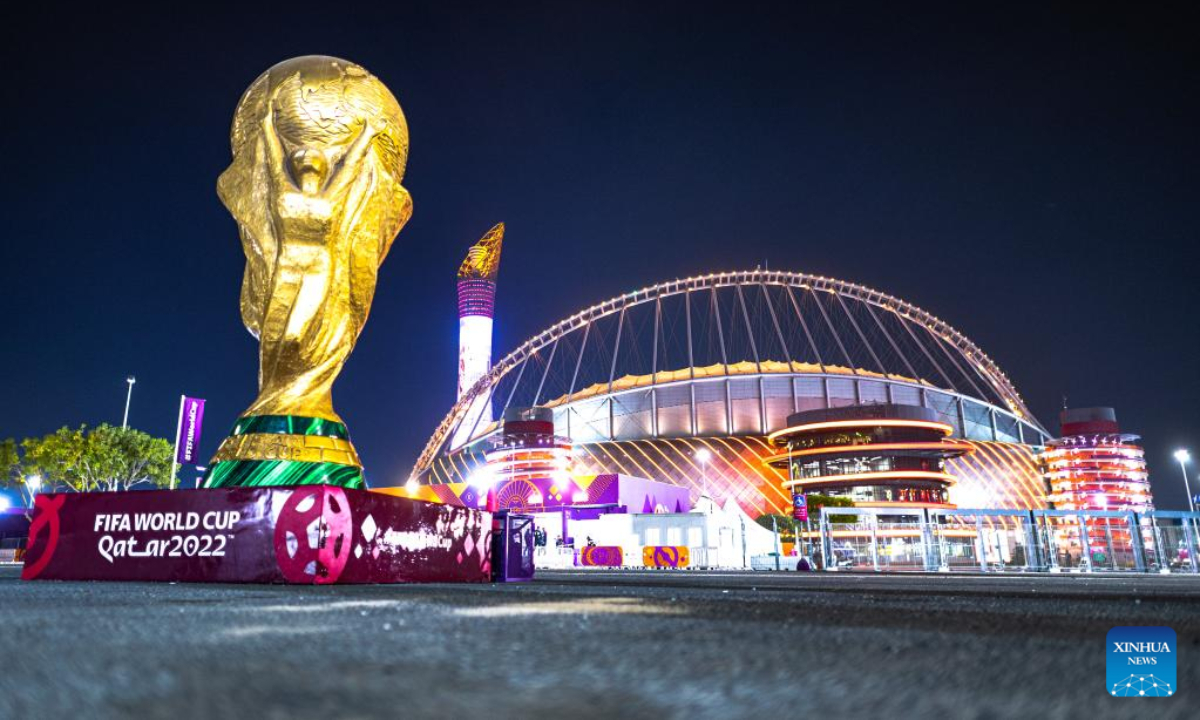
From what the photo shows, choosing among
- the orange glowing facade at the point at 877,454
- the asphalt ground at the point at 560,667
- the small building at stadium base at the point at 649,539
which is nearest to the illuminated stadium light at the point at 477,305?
the orange glowing facade at the point at 877,454

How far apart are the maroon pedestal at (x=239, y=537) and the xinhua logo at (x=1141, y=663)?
30.5ft

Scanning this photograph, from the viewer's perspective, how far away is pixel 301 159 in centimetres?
1341

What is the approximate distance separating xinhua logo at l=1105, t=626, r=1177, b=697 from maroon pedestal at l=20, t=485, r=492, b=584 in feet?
30.5

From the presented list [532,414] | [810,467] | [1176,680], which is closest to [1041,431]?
[810,467]

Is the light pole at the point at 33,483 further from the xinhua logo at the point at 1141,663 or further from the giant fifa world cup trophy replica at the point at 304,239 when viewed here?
the xinhua logo at the point at 1141,663

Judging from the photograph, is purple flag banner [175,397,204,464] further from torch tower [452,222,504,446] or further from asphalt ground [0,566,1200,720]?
torch tower [452,222,504,446]

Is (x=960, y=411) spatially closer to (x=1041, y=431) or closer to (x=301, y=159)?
(x=1041, y=431)

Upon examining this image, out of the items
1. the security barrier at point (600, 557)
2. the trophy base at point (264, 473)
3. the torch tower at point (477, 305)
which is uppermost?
the torch tower at point (477, 305)

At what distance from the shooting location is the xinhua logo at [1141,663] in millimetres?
1840

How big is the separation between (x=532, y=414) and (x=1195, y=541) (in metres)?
53.0

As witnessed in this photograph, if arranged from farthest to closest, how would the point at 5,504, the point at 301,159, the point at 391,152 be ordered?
the point at 5,504, the point at 391,152, the point at 301,159

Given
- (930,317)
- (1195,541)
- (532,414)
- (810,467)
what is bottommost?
(1195,541)

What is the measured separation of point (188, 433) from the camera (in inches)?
1318

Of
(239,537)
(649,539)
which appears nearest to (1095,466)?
(649,539)
